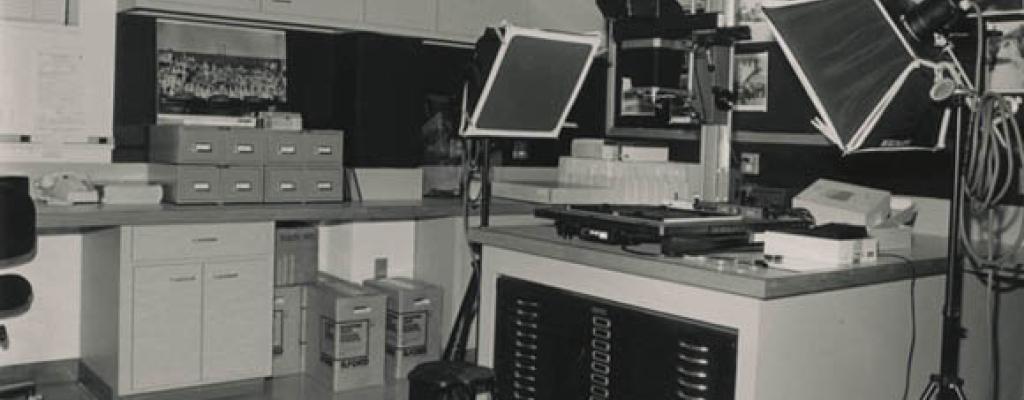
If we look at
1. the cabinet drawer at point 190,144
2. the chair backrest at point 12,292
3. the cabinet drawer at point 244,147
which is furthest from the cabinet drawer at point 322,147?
the chair backrest at point 12,292

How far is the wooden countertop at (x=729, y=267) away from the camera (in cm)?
218

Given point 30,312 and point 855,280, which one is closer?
point 855,280

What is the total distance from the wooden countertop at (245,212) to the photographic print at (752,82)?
1.04 metres

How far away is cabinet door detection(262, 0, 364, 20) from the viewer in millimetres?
4074

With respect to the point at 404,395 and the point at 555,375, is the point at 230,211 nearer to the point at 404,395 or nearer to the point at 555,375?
the point at 404,395

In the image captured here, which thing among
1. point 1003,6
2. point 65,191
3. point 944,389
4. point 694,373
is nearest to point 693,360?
point 694,373

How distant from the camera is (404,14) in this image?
14.5 ft

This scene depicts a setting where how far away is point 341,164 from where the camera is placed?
417 centimetres

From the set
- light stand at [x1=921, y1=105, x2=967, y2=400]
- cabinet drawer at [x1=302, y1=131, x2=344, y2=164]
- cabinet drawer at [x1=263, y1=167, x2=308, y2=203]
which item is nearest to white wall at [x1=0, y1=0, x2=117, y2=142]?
cabinet drawer at [x1=263, y1=167, x2=308, y2=203]

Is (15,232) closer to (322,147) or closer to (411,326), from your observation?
(322,147)

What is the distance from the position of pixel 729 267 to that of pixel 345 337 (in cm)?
215

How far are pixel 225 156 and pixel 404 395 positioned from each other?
1197mm

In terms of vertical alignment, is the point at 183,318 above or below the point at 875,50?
below

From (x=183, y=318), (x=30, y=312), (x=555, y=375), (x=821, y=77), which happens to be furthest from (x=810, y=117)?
(x=30, y=312)
